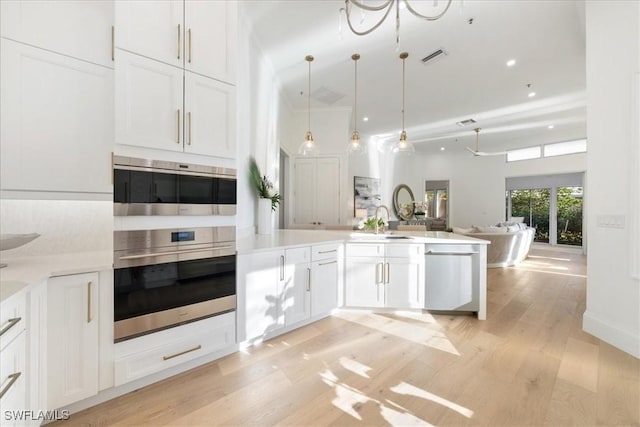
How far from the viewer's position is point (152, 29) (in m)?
1.65

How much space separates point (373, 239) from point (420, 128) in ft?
16.8

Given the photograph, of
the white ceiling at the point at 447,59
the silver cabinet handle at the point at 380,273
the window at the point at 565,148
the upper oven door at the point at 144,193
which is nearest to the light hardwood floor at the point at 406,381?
the silver cabinet handle at the point at 380,273

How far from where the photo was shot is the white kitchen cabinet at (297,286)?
244 centimetres

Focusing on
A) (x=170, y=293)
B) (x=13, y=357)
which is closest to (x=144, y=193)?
(x=170, y=293)

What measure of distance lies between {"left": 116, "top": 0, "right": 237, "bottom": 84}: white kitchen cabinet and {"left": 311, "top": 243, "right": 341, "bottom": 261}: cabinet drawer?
65.3 inches

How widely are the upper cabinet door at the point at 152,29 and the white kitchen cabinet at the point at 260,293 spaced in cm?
147

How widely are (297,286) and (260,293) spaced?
1.36ft

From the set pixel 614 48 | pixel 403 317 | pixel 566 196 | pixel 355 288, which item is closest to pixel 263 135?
pixel 355 288

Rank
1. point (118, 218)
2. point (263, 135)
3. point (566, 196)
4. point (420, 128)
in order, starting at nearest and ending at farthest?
point (118, 218), point (263, 135), point (420, 128), point (566, 196)

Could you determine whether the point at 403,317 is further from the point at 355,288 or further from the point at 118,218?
the point at 118,218

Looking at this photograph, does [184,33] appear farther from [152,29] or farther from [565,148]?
[565,148]

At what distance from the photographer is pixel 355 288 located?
9.81ft

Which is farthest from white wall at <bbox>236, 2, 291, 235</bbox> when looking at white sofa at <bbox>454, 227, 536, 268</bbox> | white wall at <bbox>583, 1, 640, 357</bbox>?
white sofa at <bbox>454, 227, 536, 268</bbox>

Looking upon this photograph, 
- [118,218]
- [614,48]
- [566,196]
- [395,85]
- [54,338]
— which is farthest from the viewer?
[566,196]
